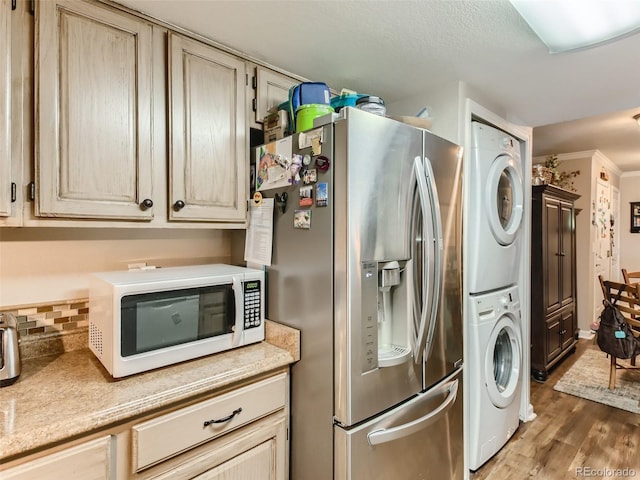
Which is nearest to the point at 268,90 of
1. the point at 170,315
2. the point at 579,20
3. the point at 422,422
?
the point at 170,315

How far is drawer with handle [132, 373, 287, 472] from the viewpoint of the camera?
1105mm

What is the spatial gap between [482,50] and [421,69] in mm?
303

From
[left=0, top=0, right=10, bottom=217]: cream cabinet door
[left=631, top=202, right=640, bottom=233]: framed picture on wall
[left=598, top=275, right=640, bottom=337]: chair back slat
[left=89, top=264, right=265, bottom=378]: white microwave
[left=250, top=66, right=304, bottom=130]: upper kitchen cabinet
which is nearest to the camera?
[left=0, top=0, right=10, bottom=217]: cream cabinet door

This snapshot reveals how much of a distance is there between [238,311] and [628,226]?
7.10 meters

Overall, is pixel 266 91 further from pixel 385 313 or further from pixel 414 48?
pixel 385 313

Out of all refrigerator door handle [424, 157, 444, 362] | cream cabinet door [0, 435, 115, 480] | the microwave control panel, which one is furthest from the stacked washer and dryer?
cream cabinet door [0, 435, 115, 480]

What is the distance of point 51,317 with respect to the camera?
4.90ft

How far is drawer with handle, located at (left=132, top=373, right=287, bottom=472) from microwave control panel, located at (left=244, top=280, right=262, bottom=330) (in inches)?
9.9

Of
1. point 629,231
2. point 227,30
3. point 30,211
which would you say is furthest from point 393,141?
point 629,231

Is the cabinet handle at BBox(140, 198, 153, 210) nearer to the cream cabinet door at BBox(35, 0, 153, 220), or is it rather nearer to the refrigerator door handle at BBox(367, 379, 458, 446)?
the cream cabinet door at BBox(35, 0, 153, 220)

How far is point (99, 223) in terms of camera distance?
133 cm

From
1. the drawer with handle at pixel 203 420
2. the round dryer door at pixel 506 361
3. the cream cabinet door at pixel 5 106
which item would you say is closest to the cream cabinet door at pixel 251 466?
the drawer with handle at pixel 203 420

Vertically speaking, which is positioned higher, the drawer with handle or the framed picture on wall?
the framed picture on wall

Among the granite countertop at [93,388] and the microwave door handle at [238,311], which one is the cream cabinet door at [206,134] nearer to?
the microwave door handle at [238,311]
